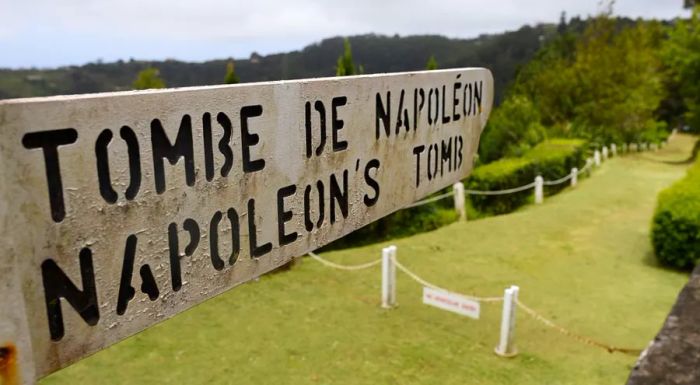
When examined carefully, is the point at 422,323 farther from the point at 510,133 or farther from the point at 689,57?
the point at 689,57

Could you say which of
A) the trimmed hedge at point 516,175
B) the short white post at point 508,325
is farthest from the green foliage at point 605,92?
the short white post at point 508,325

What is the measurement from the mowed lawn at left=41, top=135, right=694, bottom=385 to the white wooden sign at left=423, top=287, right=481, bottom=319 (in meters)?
0.38

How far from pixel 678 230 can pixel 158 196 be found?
29.9ft

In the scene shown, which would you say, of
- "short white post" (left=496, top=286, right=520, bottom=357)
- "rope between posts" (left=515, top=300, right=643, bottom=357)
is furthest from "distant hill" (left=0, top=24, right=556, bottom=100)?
"rope between posts" (left=515, top=300, right=643, bottom=357)

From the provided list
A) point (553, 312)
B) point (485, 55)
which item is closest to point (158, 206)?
point (553, 312)

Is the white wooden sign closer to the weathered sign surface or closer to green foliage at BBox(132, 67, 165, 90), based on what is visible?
the weathered sign surface

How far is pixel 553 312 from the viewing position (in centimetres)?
673

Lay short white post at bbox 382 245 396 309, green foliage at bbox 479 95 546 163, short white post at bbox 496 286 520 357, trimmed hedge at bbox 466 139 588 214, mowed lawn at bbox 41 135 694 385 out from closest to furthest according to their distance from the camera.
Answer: mowed lawn at bbox 41 135 694 385 < short white post at bbox 496 286 520 357 < short white post at bbox 382 245 396 309 < trimmed hedge at bbox 466 139 588 214 < green foliage at bbox 479 95 546 163

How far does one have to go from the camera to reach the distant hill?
5945mm

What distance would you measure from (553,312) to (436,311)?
57.5 inches

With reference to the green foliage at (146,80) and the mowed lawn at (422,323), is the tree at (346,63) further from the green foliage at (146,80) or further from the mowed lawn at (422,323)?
the green foliage at (146,80)

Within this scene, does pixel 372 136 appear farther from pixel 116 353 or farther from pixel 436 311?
pixel 436 311

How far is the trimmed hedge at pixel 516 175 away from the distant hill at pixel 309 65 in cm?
356

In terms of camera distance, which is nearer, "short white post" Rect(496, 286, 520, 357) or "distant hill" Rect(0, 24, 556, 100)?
"short white post" Rect(496, 286, 520, 357)
